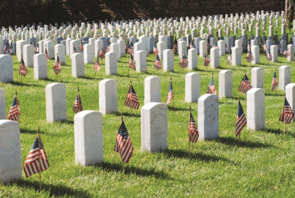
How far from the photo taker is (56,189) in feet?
17.2

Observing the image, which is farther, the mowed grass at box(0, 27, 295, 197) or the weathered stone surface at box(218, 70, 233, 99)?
the weathered stone surface at box(218, 70, 233, 99)

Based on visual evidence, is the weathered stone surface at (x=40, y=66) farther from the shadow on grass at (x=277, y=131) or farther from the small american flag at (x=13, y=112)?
the shadow on grass at (x=277, y=131)

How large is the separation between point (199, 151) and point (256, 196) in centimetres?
160

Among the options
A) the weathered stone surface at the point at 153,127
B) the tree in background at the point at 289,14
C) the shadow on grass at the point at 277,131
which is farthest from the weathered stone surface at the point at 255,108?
the tree in background at the point at 289,14

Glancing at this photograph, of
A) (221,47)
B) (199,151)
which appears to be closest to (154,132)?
(199,151)

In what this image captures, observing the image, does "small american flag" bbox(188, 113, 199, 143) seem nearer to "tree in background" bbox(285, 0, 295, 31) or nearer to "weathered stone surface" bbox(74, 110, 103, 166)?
"weathered stone surface" bbox(74, 110, 103, 166)

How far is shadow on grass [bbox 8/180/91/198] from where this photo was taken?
5113mm

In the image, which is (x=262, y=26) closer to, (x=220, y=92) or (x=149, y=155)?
(x=220, y=92)

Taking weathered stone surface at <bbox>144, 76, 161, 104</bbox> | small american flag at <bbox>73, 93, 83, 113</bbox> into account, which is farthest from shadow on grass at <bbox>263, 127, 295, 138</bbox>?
small american flag at <bbox>73, 93, 83, 113</bbox>

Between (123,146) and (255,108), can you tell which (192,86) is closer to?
(255,108)

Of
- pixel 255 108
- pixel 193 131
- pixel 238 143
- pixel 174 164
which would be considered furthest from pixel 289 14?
pixel 174 164

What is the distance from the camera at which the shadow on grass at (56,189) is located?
5113mm

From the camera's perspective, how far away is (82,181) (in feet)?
18.0

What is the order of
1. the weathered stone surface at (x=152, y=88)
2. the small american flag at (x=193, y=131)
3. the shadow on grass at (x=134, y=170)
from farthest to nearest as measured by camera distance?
the weathered stone surface at (x=152, y=88) < the small american flag at (x=193, y=131) < the shadow on grass at (x=134, y=170)
